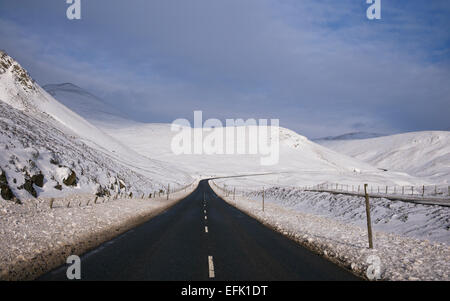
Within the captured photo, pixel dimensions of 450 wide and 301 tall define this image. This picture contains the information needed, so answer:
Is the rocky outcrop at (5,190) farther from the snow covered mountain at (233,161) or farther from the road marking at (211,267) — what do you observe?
the snow covered mountain at (233,161)

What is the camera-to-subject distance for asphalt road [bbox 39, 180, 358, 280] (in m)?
7.87

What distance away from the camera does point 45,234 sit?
11578 mm

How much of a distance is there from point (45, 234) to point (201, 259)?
650 centimetres

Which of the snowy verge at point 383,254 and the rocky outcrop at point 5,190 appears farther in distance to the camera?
the rocky outcrop at point 5,190

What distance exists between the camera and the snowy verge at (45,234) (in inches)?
326

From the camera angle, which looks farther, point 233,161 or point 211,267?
point 233,161

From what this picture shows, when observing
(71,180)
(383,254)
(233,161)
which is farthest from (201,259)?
(233,161)

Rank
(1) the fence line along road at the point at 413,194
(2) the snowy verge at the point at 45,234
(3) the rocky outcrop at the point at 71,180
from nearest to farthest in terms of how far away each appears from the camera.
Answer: (2) the snowy verge at the point at 45,234 → (3) the rocky outcrop at the point at 71,180 → (1) the fence line along road at the point at 413,194

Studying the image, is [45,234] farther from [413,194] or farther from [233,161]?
[233,161]

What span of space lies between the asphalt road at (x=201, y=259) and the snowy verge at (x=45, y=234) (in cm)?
75

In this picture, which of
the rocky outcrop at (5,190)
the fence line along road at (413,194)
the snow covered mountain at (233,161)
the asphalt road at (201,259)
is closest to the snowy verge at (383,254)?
the asphalt road at (201,259)

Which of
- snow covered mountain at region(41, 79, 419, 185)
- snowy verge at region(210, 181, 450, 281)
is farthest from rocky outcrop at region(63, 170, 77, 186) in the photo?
snow covered mountain at region(41, 79, 419, 185)
